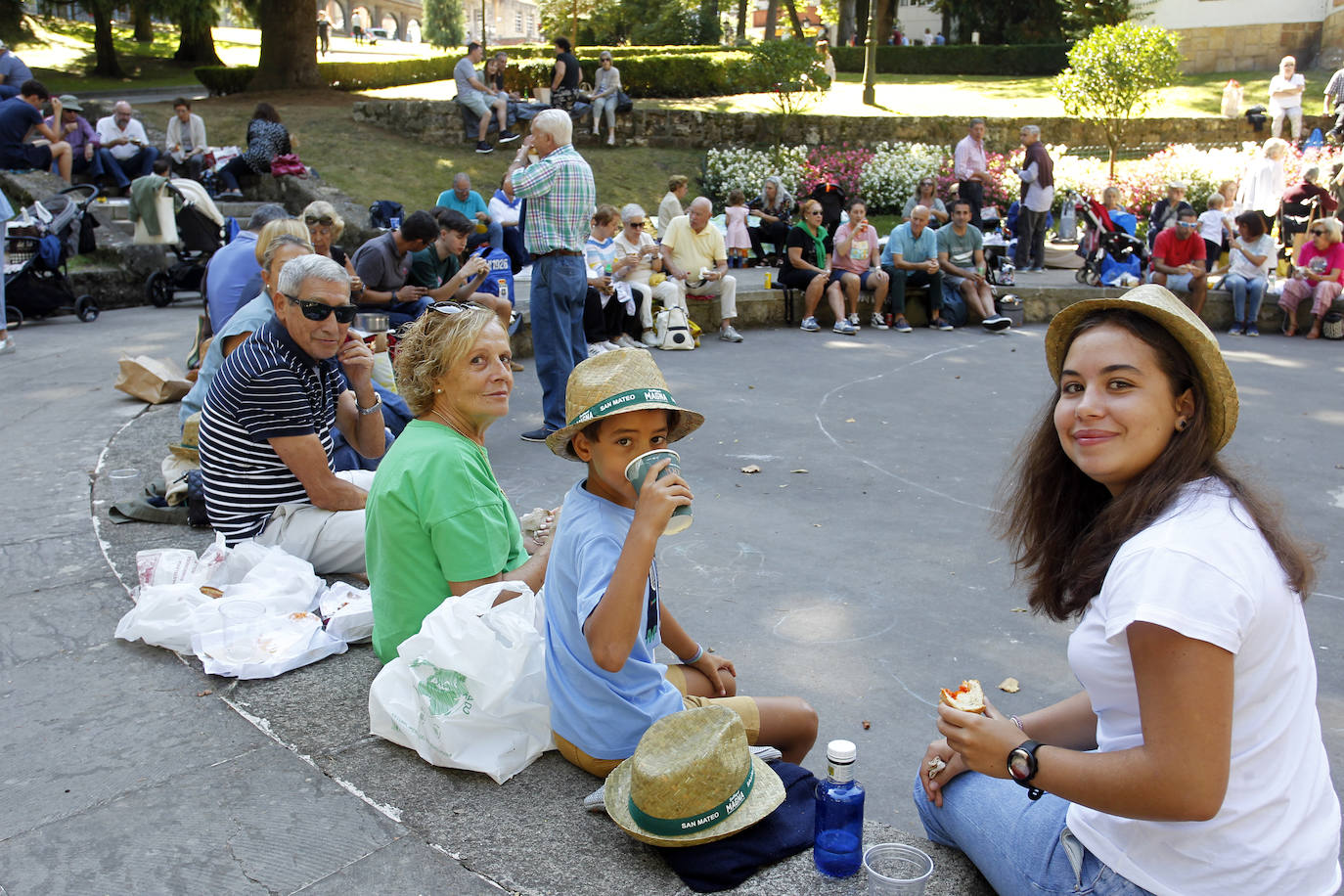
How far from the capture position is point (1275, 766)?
173cm

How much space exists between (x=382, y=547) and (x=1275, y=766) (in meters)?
2.19

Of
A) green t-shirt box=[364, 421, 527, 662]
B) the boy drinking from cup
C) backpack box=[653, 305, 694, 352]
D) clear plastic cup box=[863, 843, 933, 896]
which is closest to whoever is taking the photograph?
clear plastic cup box=[863, 843, 933, 896]

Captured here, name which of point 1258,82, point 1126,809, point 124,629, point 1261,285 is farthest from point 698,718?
point 1258,82

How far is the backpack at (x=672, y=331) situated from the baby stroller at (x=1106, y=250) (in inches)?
237

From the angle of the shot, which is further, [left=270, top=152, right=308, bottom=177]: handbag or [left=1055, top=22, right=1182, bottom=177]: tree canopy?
[left=1055, top=22, right=1182, bottom=177]: tree canopy

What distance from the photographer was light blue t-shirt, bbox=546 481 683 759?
2.43 m

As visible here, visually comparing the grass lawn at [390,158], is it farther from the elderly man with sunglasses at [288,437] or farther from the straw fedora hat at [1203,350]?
the straw fedora hat at [1203,350]

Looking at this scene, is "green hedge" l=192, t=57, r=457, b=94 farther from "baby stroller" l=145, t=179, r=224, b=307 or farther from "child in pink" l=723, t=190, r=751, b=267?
"child in pink" l=723, t=190, r=751, b=267

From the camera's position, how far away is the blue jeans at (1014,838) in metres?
1.91

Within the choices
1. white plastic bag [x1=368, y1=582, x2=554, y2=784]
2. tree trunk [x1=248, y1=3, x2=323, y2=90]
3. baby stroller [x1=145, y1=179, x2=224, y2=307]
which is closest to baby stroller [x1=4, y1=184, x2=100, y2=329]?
baby stroller [x1=145, y1=179, x2=224, y2=307]

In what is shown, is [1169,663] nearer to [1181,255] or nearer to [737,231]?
[1181,255]

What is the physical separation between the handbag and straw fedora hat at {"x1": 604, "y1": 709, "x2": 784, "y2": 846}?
14.9m

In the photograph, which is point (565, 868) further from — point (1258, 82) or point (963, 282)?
point (1258, 82)

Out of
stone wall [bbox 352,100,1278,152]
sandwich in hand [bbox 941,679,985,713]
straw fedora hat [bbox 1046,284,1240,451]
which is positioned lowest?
sandwich in hand [bbox 941,679,985,713]
